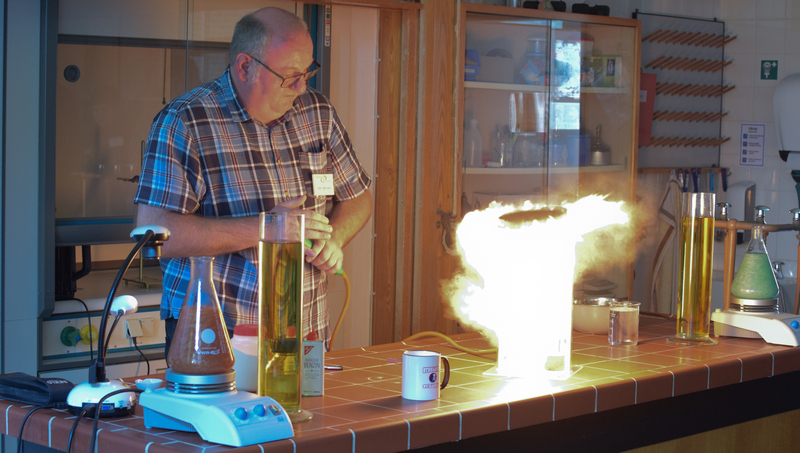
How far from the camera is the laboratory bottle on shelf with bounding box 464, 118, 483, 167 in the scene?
3795mm

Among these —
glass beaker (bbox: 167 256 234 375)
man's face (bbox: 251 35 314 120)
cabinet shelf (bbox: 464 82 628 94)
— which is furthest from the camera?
cabinet shelf (bbox: 464 82 628 94)

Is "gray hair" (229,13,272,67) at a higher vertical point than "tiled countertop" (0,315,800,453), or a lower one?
higher

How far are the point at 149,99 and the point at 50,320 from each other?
897 mm

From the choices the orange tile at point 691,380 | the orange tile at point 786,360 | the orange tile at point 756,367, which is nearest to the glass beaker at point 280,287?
the orange tile at point 691,380

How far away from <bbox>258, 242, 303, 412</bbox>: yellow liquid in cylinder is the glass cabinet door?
7.68 ft

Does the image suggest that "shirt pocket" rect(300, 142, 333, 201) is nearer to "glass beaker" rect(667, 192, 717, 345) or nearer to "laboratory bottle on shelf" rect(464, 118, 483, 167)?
"glass beaker" rect(667, 192, 717, 345)

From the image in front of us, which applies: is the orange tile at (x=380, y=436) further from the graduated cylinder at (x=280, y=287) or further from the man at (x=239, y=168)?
the man at (x=239, y=168)

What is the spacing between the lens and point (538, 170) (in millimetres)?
4000

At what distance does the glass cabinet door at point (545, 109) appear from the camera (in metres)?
3.85

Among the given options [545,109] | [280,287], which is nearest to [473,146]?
[545,109]

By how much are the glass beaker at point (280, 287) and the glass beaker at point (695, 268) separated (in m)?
1.25

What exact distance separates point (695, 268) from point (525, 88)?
6.42 ft

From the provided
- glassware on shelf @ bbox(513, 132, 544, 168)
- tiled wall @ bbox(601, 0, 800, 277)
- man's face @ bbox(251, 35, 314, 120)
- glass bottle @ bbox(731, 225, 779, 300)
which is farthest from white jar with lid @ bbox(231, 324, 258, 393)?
tiled wall @ bbox(601, 0, 800, 277)

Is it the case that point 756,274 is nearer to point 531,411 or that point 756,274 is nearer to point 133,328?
point 531,411
